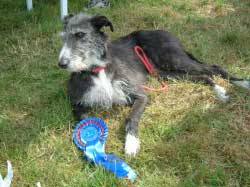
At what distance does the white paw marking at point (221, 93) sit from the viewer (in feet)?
14.4

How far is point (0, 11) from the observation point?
704 cm

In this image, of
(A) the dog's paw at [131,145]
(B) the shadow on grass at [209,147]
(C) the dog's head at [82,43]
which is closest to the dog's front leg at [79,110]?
(C) the dog's head at [82,43]

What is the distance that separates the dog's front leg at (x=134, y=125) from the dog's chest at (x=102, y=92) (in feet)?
0.80

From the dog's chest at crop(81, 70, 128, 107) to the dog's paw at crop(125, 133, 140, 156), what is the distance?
2.09 feet

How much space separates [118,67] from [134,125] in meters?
0.86

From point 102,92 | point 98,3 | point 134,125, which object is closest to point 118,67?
point 102,92

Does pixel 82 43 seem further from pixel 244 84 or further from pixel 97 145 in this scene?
pixel 244 84

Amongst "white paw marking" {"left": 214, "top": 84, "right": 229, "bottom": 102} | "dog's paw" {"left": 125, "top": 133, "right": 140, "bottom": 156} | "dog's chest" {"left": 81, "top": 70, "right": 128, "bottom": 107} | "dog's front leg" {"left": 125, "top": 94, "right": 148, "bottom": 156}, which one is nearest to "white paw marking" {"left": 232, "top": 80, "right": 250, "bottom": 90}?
"white paw marking" {"left": 214, "top": 84, "right": 229, "bottom": 102}

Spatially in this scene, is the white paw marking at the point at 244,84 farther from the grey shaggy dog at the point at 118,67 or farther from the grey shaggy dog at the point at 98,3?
Result: the grey shaggy dog at the point at 98,3

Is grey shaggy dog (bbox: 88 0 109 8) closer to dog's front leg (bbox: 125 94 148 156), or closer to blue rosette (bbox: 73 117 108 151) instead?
dog's front leg (bbox: 125 94 148 156)

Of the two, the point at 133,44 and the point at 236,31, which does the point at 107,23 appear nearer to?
the point at 133,44

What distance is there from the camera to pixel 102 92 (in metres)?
4.23

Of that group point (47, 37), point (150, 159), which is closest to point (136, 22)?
point (47, 37)

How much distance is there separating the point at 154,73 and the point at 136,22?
6.36 feet
